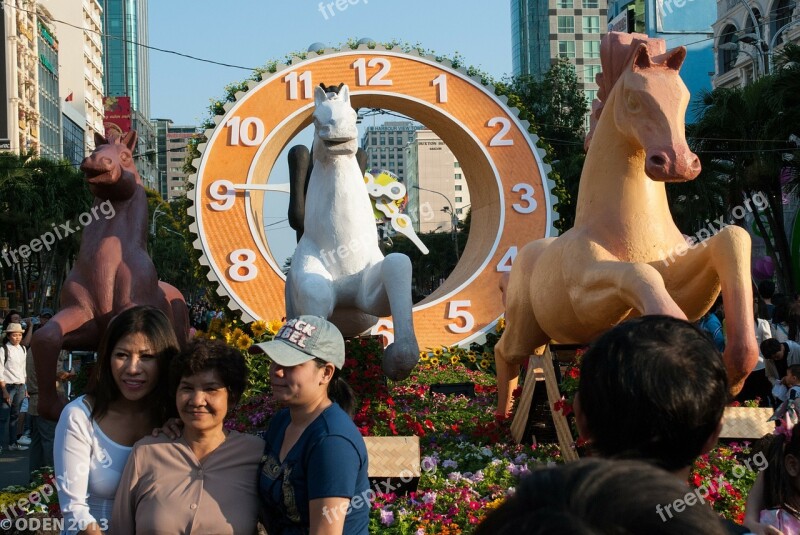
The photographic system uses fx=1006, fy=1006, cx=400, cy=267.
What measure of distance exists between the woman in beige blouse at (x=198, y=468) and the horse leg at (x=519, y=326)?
366cm

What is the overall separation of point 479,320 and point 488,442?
571 centimetres

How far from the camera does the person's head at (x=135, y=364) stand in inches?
141

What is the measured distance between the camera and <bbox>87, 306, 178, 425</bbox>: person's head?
11.8 feet

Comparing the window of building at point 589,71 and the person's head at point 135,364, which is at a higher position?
the window of building at point 589,71

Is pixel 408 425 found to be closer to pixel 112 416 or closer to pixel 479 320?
pixel 112 416

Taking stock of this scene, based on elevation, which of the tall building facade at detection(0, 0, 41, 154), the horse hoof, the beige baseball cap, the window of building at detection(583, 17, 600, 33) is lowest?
the horse hoof

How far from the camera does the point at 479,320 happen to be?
1308 centimetres

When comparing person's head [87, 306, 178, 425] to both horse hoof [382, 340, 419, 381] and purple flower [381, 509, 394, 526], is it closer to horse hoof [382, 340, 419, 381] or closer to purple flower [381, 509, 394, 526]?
purple flower [381, 509, 394, 526]

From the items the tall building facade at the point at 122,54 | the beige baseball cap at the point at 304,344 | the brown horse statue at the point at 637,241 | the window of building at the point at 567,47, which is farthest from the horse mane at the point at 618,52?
the tall building facade at the point at 122,54

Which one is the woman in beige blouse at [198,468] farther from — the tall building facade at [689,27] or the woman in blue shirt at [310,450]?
the tall building facade at [689,27]

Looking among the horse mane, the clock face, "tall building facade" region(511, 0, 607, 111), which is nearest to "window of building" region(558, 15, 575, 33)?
"tall building facade" region(511, 0, 607, 111)

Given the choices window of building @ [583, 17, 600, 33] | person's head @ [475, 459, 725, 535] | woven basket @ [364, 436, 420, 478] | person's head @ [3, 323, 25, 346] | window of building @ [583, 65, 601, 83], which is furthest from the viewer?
window of building @ [583, 17, 600, 33]

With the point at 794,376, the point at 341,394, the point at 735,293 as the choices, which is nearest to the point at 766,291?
the point at 794,376

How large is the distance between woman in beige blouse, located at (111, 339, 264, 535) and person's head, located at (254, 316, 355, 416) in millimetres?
196
